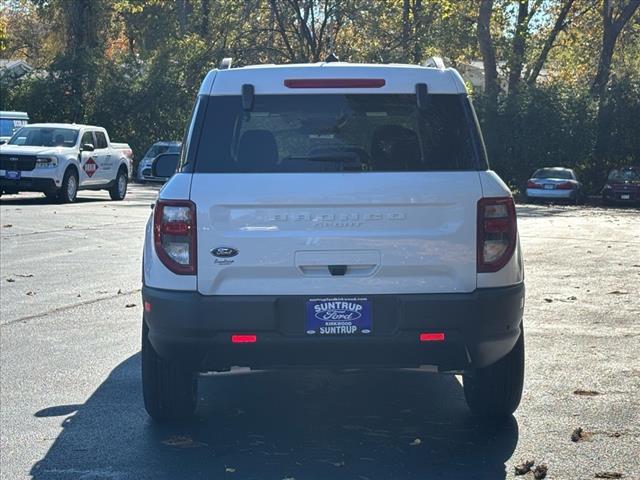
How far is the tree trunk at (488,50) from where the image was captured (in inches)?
1781

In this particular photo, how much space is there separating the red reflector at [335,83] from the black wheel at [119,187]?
24.7 meters

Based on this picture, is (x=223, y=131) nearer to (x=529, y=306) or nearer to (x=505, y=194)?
(x=505, y=194)

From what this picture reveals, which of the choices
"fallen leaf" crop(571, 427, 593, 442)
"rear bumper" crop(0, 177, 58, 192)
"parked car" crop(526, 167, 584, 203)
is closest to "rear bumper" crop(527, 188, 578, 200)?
"parked car" crop(526, 167, 584, 203)

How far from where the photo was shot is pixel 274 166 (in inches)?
229

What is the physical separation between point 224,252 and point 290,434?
1303 millimetres

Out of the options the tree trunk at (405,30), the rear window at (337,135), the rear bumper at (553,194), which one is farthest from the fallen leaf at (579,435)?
the tree trunk at (405,30)

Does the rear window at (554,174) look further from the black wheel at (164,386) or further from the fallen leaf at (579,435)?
the black wheel at (164,386)

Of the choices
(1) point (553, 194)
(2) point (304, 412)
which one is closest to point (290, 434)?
(2) point (304, 412)

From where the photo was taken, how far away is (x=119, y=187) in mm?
30438

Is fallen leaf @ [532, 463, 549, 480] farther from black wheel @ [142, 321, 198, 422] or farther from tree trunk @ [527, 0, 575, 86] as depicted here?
tree trunk @ [527, 0, 575, 86]

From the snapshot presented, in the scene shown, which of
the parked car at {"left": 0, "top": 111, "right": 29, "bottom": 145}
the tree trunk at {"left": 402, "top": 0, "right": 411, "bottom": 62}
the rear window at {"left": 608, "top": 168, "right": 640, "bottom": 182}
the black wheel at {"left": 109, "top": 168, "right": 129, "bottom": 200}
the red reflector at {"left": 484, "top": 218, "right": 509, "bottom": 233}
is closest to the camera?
the red reflector at {"left": 484, "top": 218, "right": 509, "bottom": 233}

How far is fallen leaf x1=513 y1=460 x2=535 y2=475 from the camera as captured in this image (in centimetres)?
564

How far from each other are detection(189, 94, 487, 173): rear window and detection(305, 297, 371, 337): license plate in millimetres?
679

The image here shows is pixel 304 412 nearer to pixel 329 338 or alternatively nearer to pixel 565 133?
pixel 329 338
